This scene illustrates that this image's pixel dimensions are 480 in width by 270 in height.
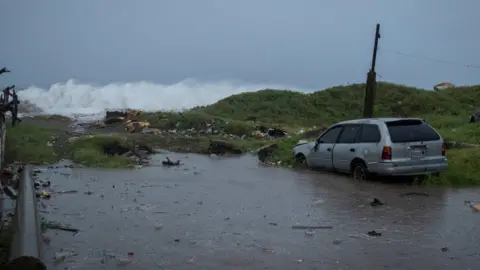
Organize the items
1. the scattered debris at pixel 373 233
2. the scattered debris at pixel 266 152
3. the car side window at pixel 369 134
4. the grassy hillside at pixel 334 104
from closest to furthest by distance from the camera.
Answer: the scattered debris at pixel 373 233, the car side window at pixel 369 134, the scattered debris at pixel 266 152, the grassy hillside at pixel 334 104

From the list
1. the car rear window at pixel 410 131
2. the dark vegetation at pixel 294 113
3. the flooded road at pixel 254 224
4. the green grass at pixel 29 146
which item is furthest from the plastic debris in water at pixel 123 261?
the dark vegetation at pixel 294 113

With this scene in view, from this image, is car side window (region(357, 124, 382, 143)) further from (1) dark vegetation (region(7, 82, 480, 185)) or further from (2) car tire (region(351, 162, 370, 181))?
(1) dark vegetation (region(7, 82, 480, 185))

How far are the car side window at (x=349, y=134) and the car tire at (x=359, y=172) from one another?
630 millimetres

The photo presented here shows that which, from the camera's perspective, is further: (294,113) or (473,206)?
(294,113)

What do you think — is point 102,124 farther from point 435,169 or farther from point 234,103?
point 435,169

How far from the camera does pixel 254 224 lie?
8.75m

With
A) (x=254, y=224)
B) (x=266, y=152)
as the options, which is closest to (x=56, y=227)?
(x=254, y=224)

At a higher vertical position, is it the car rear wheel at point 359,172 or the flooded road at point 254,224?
the car rear wheel at point 359,172

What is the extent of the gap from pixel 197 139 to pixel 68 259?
17245 millimetres

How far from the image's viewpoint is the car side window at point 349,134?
13970 mm

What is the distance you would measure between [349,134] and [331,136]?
863 mm

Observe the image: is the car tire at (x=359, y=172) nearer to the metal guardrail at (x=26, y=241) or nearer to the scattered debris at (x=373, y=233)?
the scattered debris at (x=373, y=233)

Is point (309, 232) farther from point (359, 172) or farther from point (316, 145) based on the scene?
point (316, 145)

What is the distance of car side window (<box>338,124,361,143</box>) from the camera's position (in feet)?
45.8
